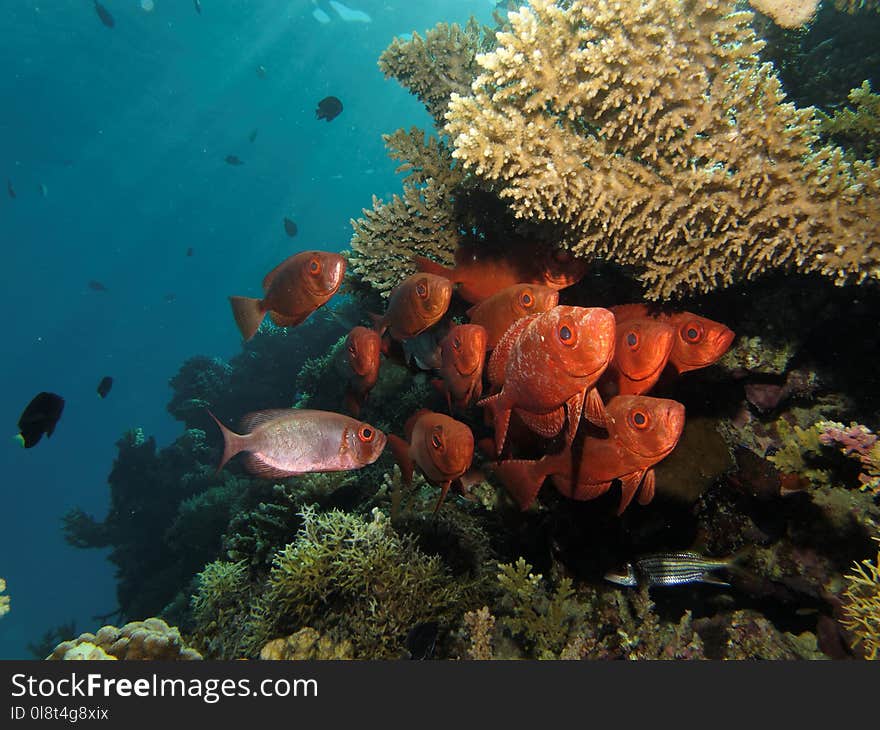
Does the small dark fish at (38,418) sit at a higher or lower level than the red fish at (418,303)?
lower

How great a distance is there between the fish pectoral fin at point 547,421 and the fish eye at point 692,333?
101 centimetres

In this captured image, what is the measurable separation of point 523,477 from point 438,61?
15.5 ft

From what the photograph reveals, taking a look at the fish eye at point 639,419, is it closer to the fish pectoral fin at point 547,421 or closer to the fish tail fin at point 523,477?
the fish pectoral fin at point 547,421

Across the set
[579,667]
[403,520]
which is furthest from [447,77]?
[579,667]

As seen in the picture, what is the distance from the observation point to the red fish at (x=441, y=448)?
2549mm

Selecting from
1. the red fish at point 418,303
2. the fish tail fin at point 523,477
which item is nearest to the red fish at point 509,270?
the red fish at point 418,303

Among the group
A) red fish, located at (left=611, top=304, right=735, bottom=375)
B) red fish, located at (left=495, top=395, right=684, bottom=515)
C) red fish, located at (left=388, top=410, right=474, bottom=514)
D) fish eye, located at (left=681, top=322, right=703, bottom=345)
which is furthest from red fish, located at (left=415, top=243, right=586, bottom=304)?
red fish, located at (left=495, top=395, right=684, bottom=515)

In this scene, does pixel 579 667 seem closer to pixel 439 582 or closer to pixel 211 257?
pixel 439 582

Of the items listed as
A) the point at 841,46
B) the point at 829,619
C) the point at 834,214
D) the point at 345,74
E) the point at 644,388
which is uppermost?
the point at 345,74

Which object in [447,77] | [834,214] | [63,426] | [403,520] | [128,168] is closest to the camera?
[834,214]

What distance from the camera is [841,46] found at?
15.1 ft

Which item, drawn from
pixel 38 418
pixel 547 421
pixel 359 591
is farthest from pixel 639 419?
pixel 38 418

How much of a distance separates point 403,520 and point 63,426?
100551mm

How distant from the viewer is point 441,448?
8.44 ft
